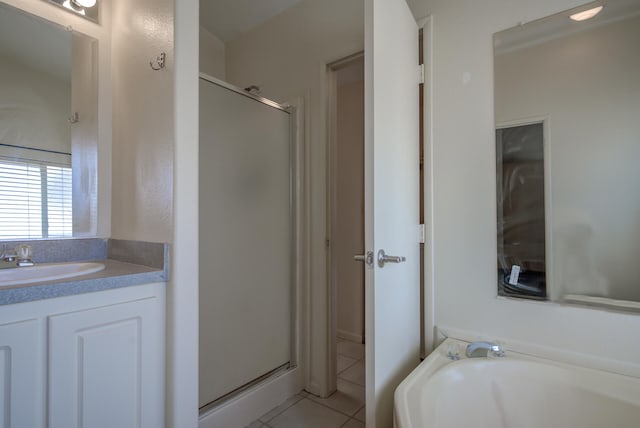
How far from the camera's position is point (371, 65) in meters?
1.05

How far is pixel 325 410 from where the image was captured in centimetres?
180

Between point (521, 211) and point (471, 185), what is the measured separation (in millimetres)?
230

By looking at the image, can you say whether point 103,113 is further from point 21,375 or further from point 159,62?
point 21,375

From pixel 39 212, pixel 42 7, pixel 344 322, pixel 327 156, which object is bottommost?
pixel 344 322

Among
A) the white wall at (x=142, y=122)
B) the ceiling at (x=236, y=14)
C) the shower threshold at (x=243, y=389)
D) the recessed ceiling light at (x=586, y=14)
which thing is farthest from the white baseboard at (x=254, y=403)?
the ceiling at (x=236, y=14)

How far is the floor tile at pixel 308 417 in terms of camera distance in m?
1.67

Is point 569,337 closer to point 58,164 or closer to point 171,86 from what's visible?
point 171,86

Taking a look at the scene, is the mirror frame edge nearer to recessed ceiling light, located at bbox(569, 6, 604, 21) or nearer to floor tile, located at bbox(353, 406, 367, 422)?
floor tile, located at bbox(353, 406, 367, 422)

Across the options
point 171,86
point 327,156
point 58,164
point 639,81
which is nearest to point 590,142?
point 639,81

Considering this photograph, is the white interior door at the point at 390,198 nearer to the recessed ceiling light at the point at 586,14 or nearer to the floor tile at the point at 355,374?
the recessed ceiling light at the point at 586,14

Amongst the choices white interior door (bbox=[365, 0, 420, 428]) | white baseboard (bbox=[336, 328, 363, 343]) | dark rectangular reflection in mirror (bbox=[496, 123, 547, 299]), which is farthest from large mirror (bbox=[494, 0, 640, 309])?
white baseboard (bbox=[336, 328, 363, 343])

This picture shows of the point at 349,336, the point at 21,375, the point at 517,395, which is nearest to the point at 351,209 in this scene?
the point at 349,336

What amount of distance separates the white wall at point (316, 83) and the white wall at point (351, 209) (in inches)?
35.8

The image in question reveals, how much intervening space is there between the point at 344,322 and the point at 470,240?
1.90 metres
